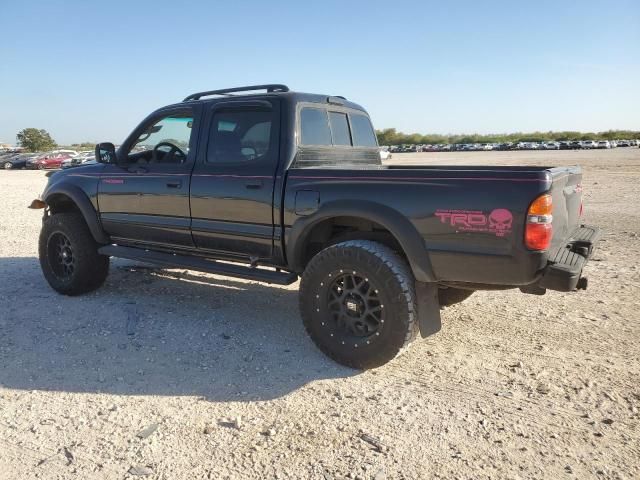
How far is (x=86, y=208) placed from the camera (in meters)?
5.33

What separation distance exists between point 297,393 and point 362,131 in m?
2.94

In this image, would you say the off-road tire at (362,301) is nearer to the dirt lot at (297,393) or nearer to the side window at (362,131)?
the dirt lot at (297,393)

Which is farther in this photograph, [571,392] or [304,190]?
[304,190]

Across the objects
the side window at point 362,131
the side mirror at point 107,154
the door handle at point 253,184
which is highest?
the side window at point 362,131

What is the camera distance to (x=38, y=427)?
2928 mm

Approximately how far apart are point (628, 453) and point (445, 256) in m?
1.43

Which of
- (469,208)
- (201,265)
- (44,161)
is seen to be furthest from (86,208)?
(44,161)

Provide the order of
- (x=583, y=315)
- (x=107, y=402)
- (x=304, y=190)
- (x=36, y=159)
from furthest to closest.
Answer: (x=36, y=159), (x=583, y=315), (x=304, y=190), (x=107, y=402)

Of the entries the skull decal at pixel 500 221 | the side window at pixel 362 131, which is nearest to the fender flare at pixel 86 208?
the side window at pixel 362 131

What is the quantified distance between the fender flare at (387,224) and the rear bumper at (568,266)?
710 mm

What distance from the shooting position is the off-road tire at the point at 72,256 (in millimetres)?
5293

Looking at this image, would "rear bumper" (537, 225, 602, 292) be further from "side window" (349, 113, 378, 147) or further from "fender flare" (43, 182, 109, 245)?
"fender flare" (43, 182, 109, 245)

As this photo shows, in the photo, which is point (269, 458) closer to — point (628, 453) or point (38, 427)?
point (38, 427)

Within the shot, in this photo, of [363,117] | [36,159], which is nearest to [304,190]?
[363,117]
